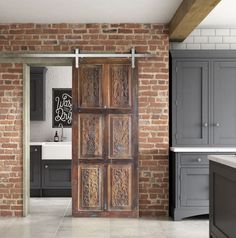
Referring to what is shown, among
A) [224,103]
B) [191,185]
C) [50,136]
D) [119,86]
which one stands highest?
[119,86]

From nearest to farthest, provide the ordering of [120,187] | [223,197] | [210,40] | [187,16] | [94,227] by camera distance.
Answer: [223,197], [187,16], [94,227], [120,187], [210,40]

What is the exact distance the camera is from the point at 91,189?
248 inches

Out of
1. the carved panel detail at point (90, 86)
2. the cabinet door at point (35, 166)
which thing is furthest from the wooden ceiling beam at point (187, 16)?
the cabinet door at point (35, 166)

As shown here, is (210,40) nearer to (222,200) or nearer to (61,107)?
(222,200)

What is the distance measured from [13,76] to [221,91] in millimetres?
2844

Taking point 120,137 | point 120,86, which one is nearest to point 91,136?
point 120,137

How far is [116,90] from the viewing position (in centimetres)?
630

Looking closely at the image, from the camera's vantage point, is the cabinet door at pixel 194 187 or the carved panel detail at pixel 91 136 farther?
the carved panel detail at pixel 91 136

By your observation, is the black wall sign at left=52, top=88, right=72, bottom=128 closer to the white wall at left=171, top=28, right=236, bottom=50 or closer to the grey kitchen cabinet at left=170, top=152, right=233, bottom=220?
the white wall at left=171, top=28, right=236, bottom=50

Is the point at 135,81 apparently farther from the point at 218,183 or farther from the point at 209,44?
the point at 218,183

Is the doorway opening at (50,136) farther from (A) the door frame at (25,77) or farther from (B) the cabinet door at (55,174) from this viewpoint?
(A) the door frame at (25,77)

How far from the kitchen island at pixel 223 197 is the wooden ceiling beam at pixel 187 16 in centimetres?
154

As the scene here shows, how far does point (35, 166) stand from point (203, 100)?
3.38 meters

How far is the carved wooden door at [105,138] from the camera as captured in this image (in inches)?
248
